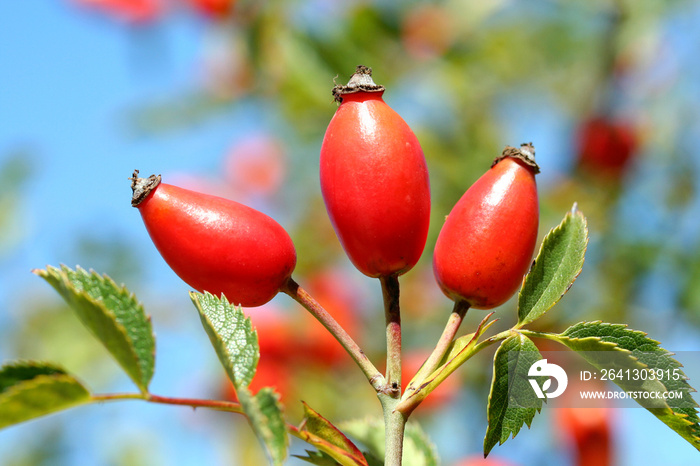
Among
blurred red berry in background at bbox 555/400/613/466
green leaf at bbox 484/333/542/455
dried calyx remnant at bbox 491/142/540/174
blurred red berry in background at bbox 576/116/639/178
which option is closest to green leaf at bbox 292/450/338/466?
green leaf at bbox 484/333/542/455

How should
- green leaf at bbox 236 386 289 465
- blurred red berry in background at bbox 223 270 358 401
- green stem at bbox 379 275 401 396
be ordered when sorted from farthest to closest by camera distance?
1. blurred red berry in background at bbox 223 270 358 401
2. green stem at bbox 379 275 401 396
3. green leaf at bbox 236 386 289 465

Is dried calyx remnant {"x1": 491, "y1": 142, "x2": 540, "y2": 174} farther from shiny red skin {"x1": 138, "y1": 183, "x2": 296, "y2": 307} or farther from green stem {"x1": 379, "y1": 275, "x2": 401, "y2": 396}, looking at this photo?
shiny red skin {"x1": 138, "y1": 183, "x2": 296, "y2": 307}

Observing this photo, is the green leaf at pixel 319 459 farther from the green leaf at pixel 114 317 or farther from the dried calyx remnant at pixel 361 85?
the dried calyx remnant at pixel 361 85

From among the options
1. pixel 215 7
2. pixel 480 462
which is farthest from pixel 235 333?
pixel 215 7

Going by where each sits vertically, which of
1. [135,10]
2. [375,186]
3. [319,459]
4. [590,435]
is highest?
[135,10]

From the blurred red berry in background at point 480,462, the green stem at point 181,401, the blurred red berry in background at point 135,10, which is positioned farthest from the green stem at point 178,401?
the blurred red berry in background at point 135,10

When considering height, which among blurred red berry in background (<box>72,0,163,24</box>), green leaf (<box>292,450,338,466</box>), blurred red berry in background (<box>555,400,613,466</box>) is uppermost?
blurred red berry in background (<box>72,0,163,24</box>)

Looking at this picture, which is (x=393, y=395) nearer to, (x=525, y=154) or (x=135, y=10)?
(x=525, y=154)
